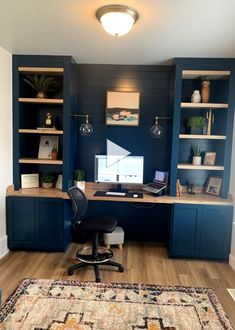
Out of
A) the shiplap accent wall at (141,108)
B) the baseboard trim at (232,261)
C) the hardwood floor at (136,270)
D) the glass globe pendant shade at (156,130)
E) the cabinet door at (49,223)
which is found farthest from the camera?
the shiplap accent wall at (141,108)

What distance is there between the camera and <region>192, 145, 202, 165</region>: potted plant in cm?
340

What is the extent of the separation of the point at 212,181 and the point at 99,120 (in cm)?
169

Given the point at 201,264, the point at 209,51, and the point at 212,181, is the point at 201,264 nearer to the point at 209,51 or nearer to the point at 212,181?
the point at 212,181

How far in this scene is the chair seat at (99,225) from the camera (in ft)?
9.09

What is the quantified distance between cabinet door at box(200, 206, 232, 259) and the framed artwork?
1.46 meters

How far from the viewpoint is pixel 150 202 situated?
3182mm

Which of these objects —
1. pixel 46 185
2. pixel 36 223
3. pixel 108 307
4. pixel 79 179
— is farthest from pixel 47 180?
pixel 108 307

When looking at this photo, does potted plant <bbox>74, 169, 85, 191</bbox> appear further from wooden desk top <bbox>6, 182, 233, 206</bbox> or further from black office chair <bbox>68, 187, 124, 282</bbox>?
black office chair <bbox>68, 187, 124, 282</bbox>

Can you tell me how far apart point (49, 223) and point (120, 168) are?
1.11m

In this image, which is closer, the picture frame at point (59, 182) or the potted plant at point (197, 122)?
the potted plant at point (197, 122)

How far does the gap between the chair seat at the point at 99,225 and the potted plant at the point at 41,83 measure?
1.67 m

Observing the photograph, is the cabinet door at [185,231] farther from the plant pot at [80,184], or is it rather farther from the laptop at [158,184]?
the plant pot at [80,184]

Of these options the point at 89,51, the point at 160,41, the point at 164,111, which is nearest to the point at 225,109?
the point at 164,111

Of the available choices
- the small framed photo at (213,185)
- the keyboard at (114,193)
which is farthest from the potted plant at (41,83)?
the small framed photo at (213,185)
